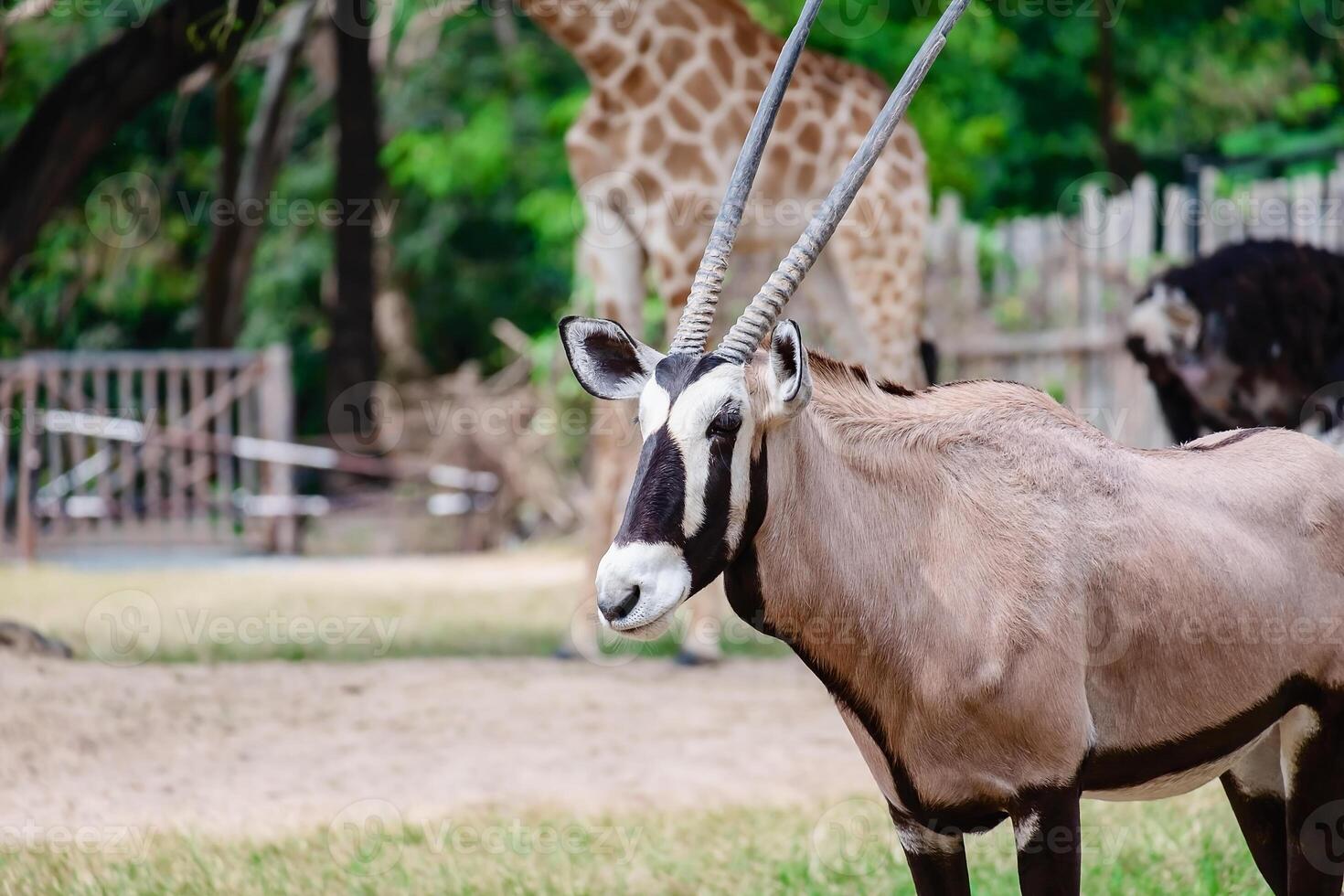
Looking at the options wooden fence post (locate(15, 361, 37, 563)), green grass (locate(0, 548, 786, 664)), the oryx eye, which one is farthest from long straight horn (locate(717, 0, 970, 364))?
wooden fence post (locate(15, 361, 37, 563))

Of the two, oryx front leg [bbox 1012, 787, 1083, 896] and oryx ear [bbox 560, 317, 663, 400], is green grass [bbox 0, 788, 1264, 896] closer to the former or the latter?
oryx front leg [bbox 1012, 787, 1083, 896]

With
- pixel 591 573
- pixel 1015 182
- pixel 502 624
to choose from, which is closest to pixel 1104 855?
pixel 591 573

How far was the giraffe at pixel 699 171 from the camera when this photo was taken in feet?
27.1

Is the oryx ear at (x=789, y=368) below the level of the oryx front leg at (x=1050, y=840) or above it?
above

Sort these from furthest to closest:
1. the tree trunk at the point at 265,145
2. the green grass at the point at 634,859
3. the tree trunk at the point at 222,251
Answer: the tree trunk at the point at 222,251, the tree trunk at the point at 265,145, the green grass at the point at 634,859

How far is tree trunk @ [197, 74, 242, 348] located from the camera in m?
18.7

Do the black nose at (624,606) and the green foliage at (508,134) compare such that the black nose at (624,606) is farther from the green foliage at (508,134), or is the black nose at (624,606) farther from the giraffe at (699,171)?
the green foliage at (508,134)

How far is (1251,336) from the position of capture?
6.28 meters

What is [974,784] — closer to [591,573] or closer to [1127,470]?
[1127,470]

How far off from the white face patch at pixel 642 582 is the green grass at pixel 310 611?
582cm

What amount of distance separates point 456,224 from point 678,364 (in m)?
19.8

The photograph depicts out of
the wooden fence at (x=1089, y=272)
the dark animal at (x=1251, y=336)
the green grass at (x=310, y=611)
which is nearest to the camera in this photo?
the dark animal at (x=1251, y=336)

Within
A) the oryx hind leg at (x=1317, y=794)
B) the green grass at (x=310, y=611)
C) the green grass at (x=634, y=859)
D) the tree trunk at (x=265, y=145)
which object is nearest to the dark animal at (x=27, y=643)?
the green grass at (x=310, y=611)

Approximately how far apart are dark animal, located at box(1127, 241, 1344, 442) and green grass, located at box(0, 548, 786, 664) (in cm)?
319
